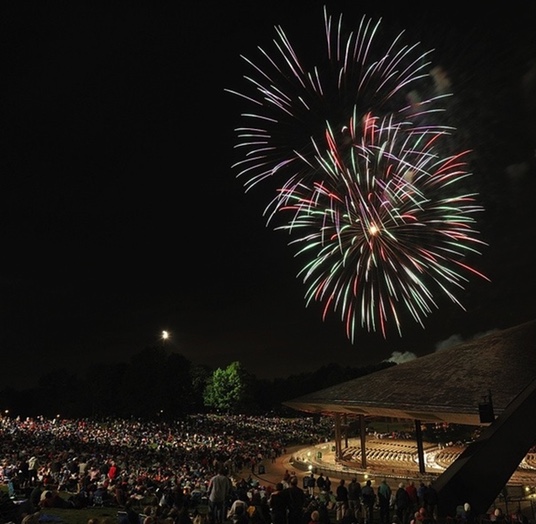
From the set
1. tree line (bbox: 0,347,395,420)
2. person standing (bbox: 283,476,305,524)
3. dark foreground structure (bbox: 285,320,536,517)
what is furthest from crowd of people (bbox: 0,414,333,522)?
tree line (bbox: 0,347,395,420)

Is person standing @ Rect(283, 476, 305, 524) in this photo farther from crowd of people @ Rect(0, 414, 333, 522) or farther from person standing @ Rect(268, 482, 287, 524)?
crowd of people @ Rect(0, 414, 333, 522)

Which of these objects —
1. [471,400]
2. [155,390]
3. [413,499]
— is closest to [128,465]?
[413,499]

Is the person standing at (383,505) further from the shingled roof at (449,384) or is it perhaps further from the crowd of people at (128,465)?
the shingled roof at (449,384)

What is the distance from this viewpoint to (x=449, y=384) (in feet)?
104

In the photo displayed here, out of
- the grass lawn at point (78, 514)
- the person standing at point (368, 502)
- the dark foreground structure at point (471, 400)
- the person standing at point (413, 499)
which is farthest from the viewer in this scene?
the person standing at point (368, 502)

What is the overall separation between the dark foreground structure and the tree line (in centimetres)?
2467

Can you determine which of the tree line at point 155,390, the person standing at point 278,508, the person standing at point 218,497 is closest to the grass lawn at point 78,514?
the person standing at point 218,497

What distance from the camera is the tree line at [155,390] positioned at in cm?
8969

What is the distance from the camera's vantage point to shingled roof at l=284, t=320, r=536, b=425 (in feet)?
90.4

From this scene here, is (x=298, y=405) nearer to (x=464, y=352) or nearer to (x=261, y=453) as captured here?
(x=261, y=453)

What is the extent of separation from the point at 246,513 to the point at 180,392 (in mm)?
81030

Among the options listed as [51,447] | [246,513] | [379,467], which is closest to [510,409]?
[246,513]

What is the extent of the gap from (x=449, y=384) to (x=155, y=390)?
6786 centimetres

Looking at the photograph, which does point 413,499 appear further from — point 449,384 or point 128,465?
point 449,384
